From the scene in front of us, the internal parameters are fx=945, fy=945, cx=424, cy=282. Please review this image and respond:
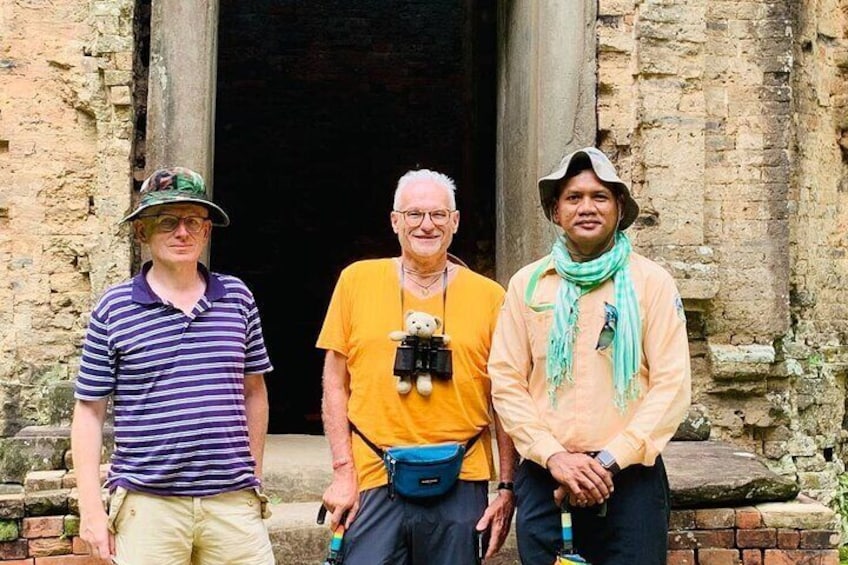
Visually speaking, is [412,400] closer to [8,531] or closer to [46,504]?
[46,504]

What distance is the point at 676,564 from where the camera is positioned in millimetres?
4027

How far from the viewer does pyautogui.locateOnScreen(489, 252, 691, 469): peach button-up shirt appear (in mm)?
2902

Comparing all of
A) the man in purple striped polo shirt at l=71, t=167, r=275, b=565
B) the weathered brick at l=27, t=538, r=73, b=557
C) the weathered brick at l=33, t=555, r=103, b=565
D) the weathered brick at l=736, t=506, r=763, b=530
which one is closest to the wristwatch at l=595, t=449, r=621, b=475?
the man in purple striped polo shirt at l=71, t=167, r=275, b=565

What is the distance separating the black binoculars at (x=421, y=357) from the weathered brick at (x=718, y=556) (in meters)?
1.74

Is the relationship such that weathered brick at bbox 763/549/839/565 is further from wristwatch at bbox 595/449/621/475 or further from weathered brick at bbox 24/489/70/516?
weathered brick at bbox 24/489/70/516

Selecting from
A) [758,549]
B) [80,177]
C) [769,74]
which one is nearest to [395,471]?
[758,549]

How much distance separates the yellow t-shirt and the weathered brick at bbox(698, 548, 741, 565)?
1405mm

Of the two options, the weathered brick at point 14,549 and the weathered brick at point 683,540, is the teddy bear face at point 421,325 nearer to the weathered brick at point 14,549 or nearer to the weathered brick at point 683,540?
the weathered brick at point 683,540

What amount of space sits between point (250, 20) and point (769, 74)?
7388mm

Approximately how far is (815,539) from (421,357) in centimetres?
221

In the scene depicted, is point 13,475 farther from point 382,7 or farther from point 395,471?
point 382,7

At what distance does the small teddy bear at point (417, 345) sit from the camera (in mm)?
3018

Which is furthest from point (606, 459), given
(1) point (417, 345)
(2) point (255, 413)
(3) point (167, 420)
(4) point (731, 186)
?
(4) point (731, 186)

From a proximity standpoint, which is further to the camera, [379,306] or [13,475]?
[13,475]
